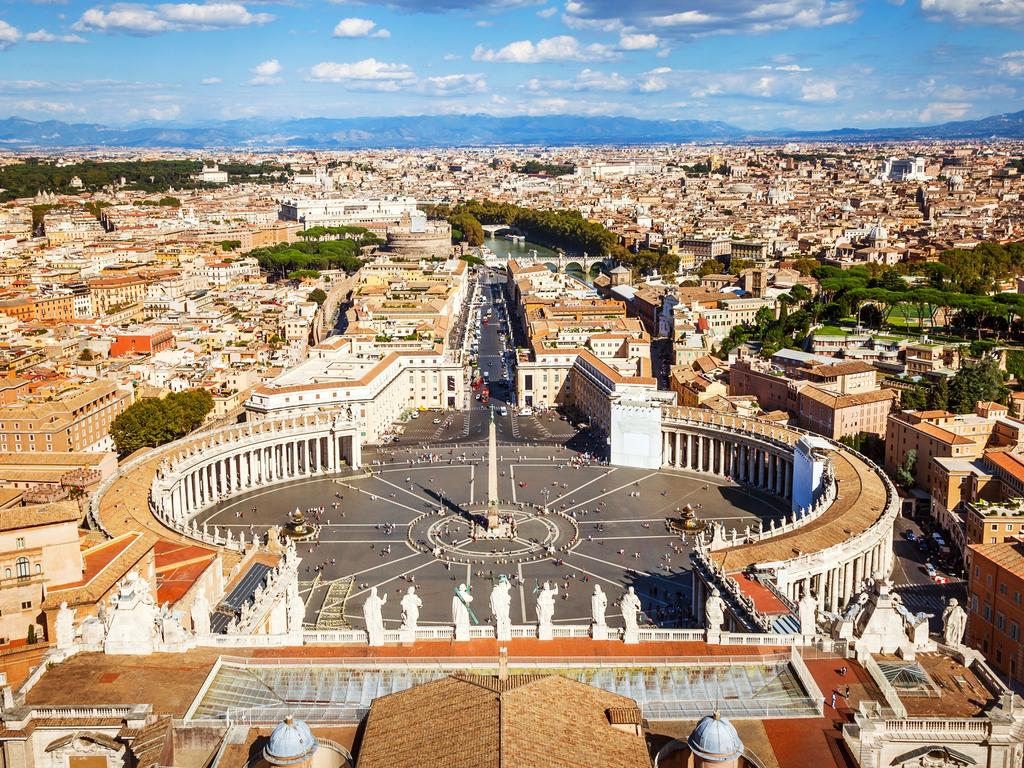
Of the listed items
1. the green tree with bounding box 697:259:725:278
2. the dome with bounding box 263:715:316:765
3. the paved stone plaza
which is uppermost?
the dome with bounding box 263:715:316:765

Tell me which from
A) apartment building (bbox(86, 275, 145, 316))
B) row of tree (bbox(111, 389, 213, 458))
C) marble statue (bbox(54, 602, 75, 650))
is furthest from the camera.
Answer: apartment building (bbox(86, 275, 145, 316))

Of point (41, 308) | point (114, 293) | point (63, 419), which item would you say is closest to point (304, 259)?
point (114, 293)

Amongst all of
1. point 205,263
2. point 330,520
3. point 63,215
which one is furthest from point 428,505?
point 63,215

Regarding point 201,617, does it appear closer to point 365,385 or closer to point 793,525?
point 793,525

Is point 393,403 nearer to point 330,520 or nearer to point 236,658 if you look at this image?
point 330,520

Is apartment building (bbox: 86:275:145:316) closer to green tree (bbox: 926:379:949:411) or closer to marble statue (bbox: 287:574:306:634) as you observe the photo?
green tree (bbox: 926:379:949:411)

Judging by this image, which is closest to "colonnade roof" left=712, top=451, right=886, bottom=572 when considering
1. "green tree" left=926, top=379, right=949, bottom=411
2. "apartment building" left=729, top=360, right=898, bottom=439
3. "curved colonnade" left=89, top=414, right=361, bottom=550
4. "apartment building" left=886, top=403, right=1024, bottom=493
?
"apartment building" left=886, top=403, right=1024, bottom=493
